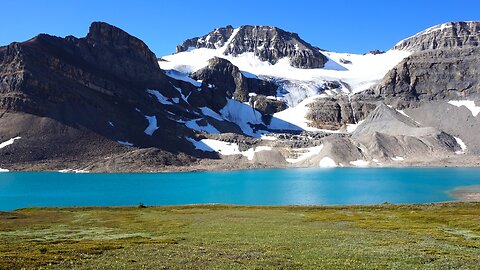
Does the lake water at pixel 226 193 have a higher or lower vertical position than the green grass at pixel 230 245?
lower

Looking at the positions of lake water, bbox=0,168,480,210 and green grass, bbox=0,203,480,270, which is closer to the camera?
green grass, bbox=0,203,480,270

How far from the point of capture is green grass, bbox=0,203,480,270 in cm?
2464

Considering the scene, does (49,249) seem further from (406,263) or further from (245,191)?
(245,191)

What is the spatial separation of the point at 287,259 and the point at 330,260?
7.73 feet

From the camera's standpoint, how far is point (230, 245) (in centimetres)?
3272

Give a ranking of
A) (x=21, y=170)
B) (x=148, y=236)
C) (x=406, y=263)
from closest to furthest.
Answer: (x=406, y=263)
(x=148, y=236)
(x=21, y=170)

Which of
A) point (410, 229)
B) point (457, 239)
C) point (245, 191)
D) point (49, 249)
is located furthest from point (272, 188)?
point (49, 249)

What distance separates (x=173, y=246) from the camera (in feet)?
105

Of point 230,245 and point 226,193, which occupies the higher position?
point 230,245

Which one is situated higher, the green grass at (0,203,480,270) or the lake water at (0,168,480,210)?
the green grass at (0,203,480,270)

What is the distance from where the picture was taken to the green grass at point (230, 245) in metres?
24.6

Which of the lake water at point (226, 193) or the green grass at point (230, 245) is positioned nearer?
the green grass at point (230, 245)

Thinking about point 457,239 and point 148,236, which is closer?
point 457,239

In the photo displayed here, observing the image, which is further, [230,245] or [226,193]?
[226,193]
